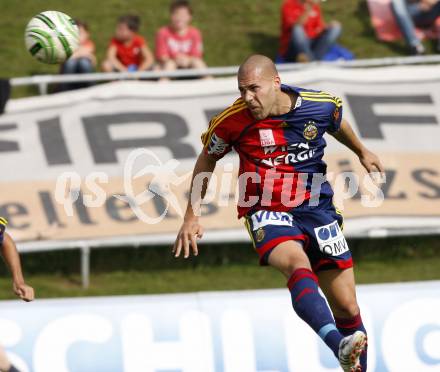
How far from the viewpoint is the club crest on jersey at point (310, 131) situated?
7.83 meters

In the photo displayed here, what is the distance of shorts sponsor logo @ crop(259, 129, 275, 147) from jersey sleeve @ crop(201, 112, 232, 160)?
24cm

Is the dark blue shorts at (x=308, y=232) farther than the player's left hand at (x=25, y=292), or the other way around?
the player's left hand at (x=25, y=292)

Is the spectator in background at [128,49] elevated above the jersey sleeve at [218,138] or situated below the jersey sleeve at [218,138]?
above

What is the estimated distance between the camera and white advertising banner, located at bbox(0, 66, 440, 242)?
38.6 ft

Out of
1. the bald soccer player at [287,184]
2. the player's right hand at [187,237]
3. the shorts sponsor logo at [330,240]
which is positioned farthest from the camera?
the shorts sponsor logo at [330,240]

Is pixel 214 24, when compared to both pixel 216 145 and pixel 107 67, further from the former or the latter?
pixel 216 145

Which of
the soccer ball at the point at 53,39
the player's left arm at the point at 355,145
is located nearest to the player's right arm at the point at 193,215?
the player's left arm at the point at 355,145

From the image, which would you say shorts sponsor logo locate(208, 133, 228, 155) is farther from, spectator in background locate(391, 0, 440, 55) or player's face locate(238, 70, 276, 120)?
spectator in background locate(391, 0, 440, 55)

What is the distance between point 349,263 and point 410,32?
7.77m

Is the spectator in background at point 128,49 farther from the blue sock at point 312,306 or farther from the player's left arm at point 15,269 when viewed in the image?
the blue sock at point 312,306

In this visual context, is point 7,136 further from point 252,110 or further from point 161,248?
point 252,110

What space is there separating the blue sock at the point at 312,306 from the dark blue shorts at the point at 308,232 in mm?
356

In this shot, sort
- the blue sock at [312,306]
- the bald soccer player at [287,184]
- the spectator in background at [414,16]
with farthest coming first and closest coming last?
the spectator in background at [414,16], the bald soccer player at [287,184], the blue sock at [312,306]

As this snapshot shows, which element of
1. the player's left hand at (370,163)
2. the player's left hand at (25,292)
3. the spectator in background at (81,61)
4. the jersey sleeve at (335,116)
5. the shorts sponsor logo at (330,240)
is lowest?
the player's left hand at (25,292)
